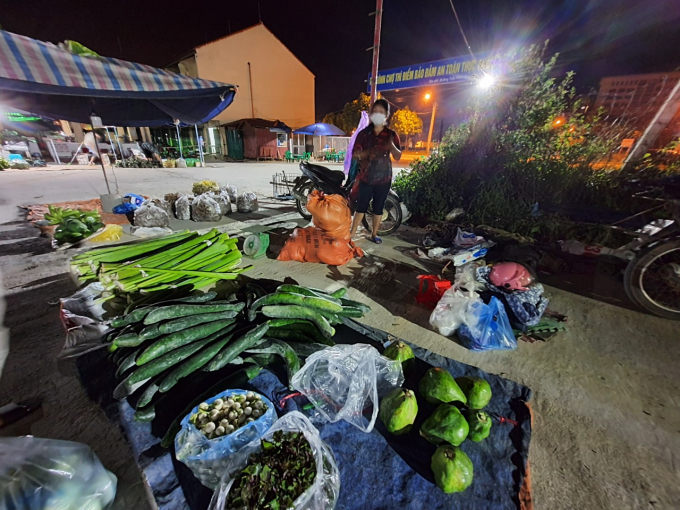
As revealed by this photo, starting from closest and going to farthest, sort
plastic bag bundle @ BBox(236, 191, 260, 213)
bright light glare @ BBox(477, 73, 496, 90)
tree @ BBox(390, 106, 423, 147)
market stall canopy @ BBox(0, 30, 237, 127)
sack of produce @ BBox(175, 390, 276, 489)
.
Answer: sack of produce @ BBox(175, 390, 276, 489) → market stall canopy @ BBox(0, 30, 237, 127) → bright light glare @ BBox(477, 73, 496, 90) → plastic bag bundle @ BBox(236, 191, 260, 213) → tree @ BBox(390, 106, 423, 147)

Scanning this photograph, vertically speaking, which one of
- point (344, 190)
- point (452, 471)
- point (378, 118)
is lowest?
point (452, 471)

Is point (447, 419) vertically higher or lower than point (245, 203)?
lower

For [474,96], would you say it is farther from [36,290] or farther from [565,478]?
[36,290]

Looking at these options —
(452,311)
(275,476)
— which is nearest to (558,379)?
(452,311)

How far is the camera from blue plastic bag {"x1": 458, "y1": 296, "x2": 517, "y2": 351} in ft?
7.41

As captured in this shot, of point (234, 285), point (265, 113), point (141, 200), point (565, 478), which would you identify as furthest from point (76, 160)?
point (565, 478)

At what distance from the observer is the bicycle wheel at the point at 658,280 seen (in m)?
2.65

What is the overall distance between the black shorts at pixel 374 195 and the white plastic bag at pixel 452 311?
92.2 inches

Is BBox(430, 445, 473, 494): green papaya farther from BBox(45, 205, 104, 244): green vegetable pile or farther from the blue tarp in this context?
BBox(45, 205, 104, 244): green vegetable pile

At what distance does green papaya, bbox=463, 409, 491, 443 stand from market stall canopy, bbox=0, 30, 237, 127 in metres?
5.45

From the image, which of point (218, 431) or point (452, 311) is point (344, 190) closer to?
point (452, 311)

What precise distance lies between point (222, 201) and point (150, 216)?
1.48 meters

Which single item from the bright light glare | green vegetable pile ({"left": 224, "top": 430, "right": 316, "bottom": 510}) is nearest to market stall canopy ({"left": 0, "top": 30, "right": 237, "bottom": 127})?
the bright light glare

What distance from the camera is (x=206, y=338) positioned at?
5.79 ft
